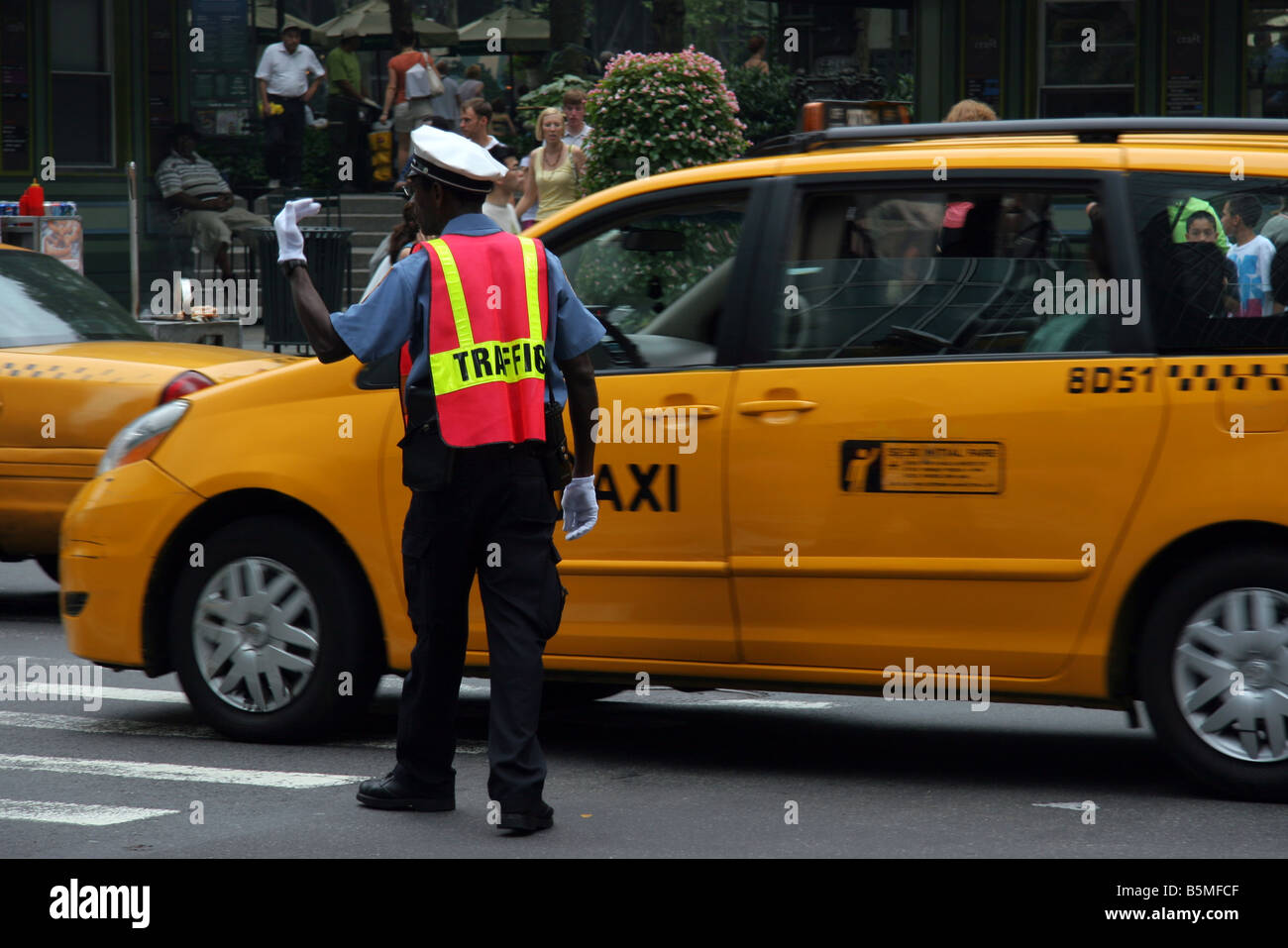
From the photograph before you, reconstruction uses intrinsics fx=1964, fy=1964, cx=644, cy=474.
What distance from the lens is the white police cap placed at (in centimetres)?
515

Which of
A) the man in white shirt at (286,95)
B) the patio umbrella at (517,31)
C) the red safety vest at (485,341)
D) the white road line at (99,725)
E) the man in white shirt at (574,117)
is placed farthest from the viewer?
the patio umbrella at (517,31)

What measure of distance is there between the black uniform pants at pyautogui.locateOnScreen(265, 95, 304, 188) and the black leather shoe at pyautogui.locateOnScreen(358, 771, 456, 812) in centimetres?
1805

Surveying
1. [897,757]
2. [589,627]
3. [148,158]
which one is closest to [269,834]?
[589,627]

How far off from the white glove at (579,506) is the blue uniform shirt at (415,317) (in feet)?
1.18

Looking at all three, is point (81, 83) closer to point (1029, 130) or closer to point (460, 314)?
point (1029, 130)

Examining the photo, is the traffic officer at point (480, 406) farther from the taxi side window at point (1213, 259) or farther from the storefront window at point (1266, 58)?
the storefront window at point (1266, 58)

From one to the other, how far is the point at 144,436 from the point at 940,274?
270cm

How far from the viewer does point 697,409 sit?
574 centimetres

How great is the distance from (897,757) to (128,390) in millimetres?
4261

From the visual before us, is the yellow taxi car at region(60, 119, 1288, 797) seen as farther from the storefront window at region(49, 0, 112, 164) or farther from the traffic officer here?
the storefront window at region(49, 0, 112, 164)

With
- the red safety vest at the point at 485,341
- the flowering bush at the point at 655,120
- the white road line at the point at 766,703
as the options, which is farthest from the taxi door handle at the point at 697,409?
the flowering bush at the point at 655,120

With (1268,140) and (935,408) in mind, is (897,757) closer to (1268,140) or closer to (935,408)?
(935,408)

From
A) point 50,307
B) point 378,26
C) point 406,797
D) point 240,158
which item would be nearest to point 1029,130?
point 406,797

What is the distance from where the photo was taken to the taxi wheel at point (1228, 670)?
5.27m
